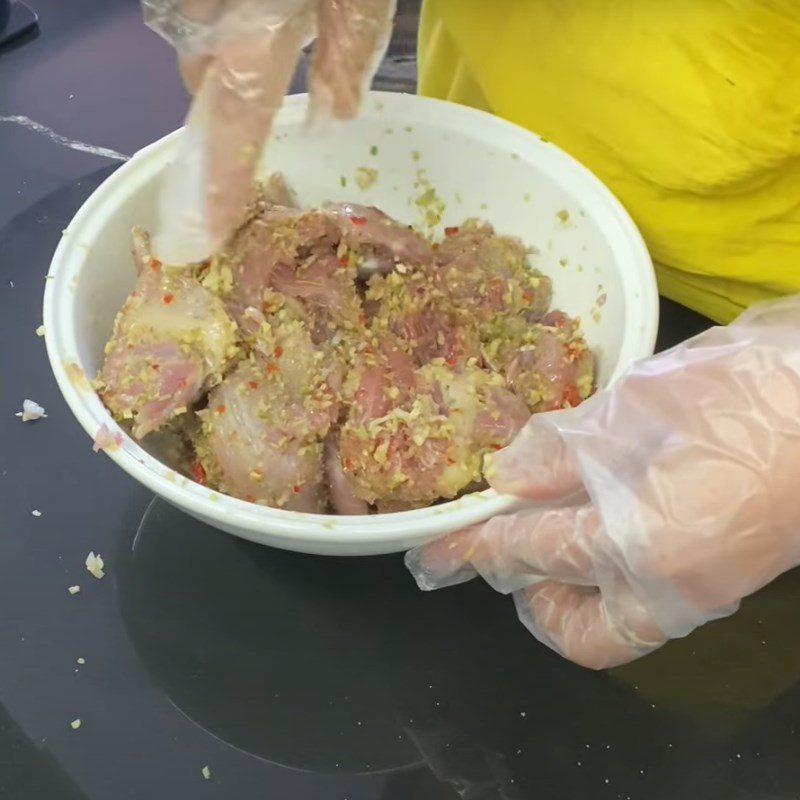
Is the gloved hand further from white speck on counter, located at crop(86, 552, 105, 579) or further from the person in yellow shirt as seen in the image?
white speck on counter, located at crop(86, 552, 105, 579)

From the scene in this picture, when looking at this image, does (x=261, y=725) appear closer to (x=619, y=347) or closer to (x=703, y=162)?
(x=619, y=347)

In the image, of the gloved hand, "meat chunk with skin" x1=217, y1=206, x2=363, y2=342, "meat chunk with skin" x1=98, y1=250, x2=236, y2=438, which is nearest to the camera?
the gloved hand

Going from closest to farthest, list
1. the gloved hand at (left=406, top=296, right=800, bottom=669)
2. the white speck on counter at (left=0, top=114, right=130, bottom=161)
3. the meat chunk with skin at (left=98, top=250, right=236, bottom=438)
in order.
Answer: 1. the gloved hand at (left=406, top=296, right=800, bottom=669)
2. the meat chunk with skin at (left=98, top=250, right=236, bottom=438)
3. the white speck on counter at (left=0, top=114, right=130, bottom=161)

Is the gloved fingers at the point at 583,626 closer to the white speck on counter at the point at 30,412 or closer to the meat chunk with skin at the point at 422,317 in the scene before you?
the meat chunk with skin at the point at 422,317

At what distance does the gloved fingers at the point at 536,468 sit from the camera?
2.35 ft

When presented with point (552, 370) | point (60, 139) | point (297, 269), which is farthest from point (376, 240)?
point (60, 139)

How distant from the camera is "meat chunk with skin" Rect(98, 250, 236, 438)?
30.2 inches

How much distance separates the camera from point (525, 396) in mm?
853

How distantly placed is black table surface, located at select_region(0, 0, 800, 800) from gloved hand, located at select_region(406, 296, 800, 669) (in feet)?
0.21

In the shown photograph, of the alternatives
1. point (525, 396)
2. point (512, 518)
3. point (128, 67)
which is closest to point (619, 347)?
point (525, 396)

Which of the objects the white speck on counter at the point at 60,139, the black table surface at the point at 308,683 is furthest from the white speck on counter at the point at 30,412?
the white speck on counter at the point at 60,139

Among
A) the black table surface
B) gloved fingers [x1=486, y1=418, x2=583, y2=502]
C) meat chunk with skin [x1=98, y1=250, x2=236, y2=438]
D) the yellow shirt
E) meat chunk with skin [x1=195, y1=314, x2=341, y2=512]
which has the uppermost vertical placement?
the yellow shirt

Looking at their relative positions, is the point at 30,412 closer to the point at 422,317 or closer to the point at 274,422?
the point at 274,422

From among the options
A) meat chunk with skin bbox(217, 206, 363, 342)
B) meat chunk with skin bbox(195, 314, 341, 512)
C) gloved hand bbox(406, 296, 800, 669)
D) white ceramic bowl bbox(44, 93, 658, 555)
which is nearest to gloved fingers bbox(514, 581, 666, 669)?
gloved hand bbox(406, 296, 800, 669)
